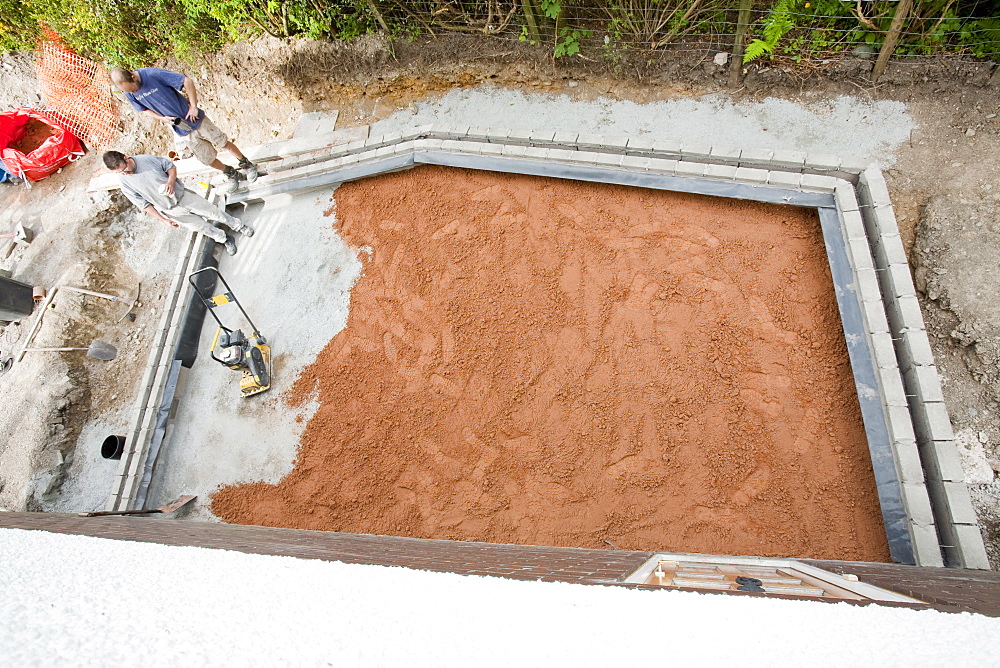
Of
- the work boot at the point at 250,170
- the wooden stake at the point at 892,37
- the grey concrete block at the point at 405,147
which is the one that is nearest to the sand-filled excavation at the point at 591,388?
the grey concrete block at the point at 405,147

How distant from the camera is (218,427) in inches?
211

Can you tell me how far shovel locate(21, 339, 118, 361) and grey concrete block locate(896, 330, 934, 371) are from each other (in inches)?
334

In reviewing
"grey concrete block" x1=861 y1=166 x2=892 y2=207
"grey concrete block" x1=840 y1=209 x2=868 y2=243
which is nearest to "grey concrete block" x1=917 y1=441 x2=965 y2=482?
"grey concrete block" x1=840 y1=209 x2=868 y2=243

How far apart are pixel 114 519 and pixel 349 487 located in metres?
1.97

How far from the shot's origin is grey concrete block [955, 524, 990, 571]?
10.9ft

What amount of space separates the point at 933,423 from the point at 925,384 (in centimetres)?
30

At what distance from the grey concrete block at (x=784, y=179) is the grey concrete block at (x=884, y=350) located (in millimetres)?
1567

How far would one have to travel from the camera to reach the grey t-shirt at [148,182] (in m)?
5.27

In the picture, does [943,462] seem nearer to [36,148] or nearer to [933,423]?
[933,423]

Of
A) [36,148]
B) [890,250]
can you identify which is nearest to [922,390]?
[890,250]

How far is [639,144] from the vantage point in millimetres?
5152


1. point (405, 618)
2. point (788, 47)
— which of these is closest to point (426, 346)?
point (405, 618)

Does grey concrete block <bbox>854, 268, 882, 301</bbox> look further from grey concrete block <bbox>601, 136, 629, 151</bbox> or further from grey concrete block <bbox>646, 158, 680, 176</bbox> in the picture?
grey concrete block <bbox>601, 136, 629, 151</bbox>

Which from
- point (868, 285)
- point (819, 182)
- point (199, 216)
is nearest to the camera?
point (868, 285)
